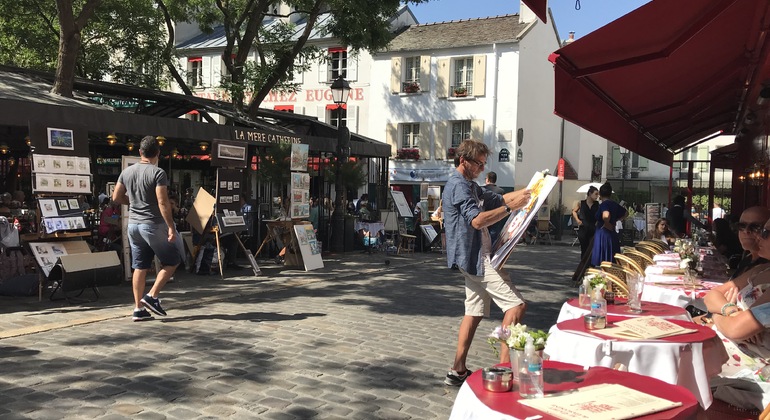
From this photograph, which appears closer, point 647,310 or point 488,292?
point 647,310

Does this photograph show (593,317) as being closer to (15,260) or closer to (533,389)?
(533,389)

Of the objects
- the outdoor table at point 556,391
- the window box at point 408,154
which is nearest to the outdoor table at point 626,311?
the outdoor table at point 556,391

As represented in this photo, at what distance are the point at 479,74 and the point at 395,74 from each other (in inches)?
163

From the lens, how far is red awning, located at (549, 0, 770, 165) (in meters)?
4.57

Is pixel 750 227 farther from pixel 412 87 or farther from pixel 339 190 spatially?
pixel 412 87

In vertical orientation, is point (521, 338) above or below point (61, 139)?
below

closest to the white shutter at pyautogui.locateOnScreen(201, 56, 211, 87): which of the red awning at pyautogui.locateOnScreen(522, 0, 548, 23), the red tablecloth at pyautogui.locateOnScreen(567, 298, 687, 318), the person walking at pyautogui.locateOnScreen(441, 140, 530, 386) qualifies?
the person walking at pyautogui.locateOnScreen(441, 140, 530, 386)

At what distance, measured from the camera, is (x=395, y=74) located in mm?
31906

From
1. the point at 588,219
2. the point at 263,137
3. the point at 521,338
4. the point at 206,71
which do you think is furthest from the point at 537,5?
the point at 206,71

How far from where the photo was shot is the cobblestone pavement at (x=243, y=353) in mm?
4562

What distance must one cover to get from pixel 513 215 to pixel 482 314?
2.55 ft

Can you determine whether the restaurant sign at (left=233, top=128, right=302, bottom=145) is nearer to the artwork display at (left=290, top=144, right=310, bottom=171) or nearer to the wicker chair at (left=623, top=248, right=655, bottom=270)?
the artwork display at (left=290, top=144, right=310, bottom=171)

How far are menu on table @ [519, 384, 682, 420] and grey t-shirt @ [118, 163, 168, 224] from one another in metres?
5.64

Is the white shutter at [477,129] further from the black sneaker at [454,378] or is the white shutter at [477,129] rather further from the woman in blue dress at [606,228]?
the black sneaker at [454,378]
